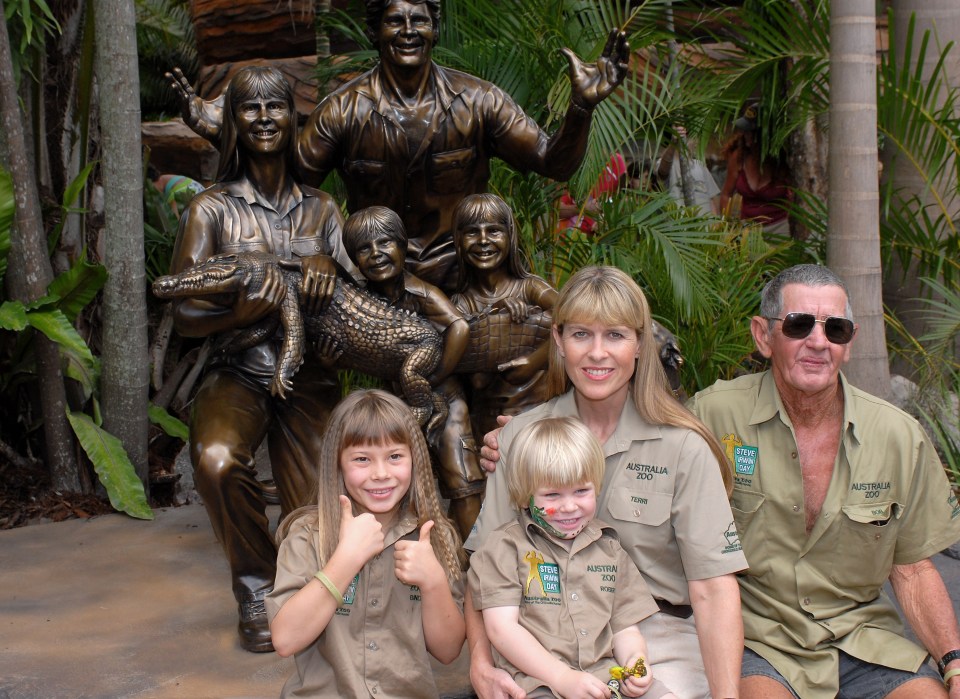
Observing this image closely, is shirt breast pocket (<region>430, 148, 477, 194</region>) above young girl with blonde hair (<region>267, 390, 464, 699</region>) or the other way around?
above

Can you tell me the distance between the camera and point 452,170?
4344 millimetres

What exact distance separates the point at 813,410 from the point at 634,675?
941mm

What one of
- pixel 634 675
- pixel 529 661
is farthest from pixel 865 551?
pixel 529 661

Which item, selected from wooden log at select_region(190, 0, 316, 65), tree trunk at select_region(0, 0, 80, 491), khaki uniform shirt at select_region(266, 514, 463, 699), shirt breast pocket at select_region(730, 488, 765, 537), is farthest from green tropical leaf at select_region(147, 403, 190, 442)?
shirt breast pocket at select_region(730, 488, 765, 537)

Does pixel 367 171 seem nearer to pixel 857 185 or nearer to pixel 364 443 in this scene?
pixel 364 443

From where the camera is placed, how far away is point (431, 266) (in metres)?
4.42

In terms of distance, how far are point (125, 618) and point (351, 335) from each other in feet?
4.55

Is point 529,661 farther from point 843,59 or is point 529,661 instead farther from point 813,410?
point 843,59

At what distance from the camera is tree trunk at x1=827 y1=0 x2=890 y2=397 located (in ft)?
17.9

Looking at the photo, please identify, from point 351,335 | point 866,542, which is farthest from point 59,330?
point 866,542

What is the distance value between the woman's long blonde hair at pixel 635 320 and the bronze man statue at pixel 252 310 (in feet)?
3.91

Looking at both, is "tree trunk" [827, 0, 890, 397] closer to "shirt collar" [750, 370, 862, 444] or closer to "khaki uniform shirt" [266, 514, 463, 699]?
"shirt collar" [750, 370, 862, 444]

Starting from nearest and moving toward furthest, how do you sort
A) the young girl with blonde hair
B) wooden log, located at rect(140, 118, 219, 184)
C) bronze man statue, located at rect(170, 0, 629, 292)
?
1. the young girl with blonde hair
2. bronze man statue, located at rect(170, 0, 629, 292)
3. wooden log, located at rect(140, 118, 219, 184)

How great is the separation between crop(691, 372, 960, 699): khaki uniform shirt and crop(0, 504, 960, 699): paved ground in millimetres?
1042
